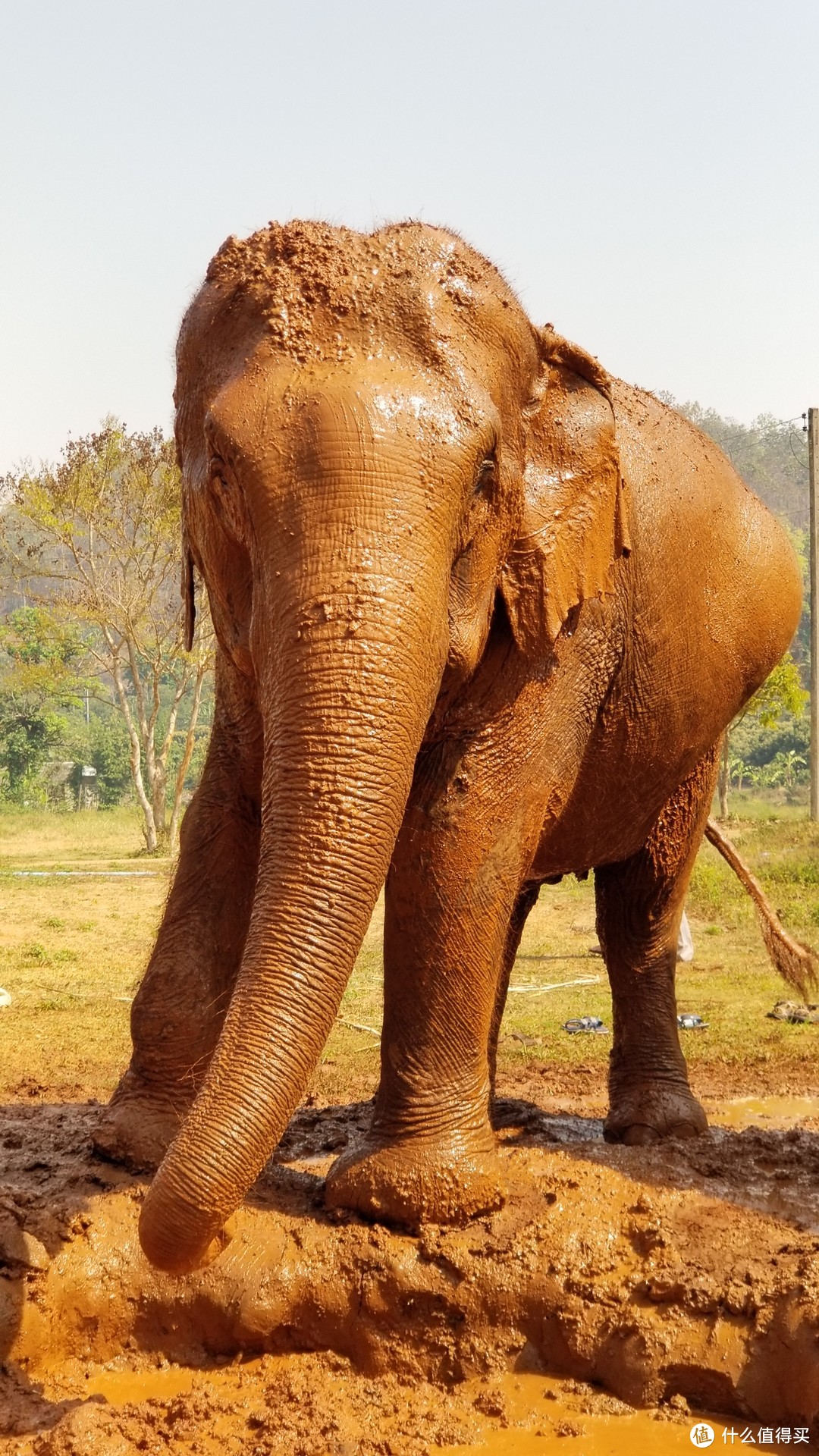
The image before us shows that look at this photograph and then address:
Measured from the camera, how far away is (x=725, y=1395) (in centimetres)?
456

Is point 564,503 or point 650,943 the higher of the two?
point 564,503

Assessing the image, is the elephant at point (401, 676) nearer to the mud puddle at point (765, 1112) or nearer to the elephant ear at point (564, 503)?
the elephant ear at point (564, 503)

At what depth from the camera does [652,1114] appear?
6566 millimetres

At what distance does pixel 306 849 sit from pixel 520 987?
8869mm

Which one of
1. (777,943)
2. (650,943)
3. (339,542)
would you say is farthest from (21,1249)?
→ (777,943)

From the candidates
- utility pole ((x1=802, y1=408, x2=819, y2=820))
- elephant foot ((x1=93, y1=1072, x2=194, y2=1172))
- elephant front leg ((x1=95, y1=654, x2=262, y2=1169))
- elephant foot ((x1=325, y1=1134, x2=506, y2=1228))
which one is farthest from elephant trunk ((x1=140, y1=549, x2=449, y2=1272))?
utility pole ((x1=802, y1=408, x2=819, y2=820))

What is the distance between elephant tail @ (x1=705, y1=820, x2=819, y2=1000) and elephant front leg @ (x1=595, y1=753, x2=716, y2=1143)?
4.12ft

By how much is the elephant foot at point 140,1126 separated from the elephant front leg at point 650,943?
2342 millimetres

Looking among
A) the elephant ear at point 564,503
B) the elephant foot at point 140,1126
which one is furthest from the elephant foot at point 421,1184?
the elephant ear at point 564,503

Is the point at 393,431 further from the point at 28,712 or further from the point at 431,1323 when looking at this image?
the point at 28,712

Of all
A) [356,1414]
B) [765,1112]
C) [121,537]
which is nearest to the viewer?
[356,1414]

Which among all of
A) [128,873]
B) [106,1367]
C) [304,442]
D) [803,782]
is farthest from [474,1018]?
[803,782]

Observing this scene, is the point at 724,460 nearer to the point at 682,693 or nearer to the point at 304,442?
the point at 682,693

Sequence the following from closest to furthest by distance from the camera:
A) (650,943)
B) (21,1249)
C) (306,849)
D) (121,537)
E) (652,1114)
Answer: (306,849) → (21,1249) → (652,1114) → (650,943) → (121,537)
